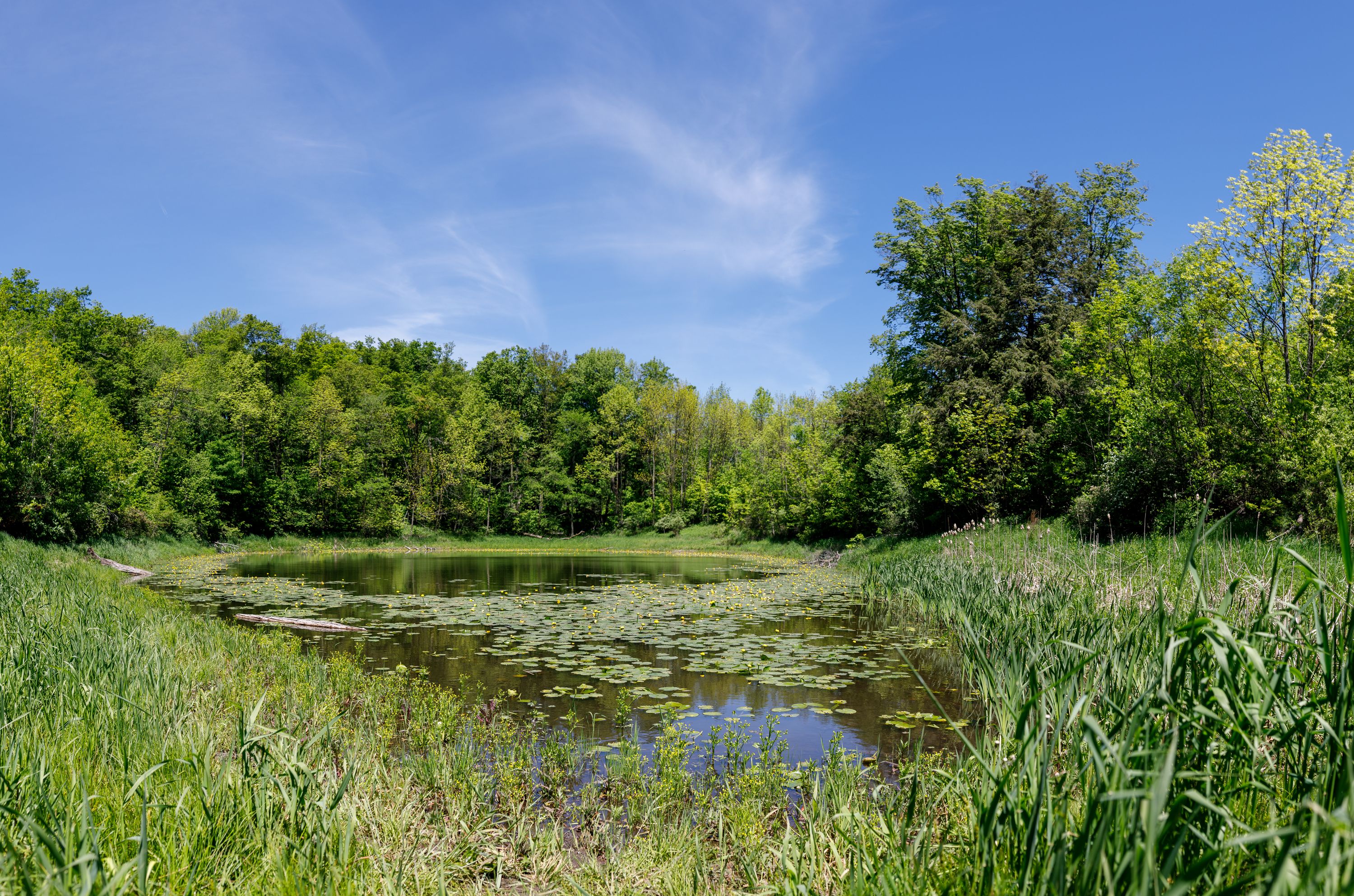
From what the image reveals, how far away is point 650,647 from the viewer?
10234 mm

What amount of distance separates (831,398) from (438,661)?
4138cm

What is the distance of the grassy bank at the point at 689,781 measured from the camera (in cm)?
174

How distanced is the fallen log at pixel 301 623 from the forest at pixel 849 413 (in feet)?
37.6

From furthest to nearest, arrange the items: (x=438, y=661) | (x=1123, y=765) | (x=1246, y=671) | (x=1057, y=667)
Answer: (x=438, y=661) < (x=1057, y=667) < (x=1246, y=671) < (x=1123, y=765)

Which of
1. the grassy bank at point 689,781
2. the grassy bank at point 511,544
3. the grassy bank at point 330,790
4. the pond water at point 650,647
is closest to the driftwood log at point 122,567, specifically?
the pond water at point 650,647

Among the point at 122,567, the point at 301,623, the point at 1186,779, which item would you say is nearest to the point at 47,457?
the point at 122,567

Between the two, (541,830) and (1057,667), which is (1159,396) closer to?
(1057,667)

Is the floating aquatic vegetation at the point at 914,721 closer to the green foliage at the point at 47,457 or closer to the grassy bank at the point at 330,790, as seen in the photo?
the grassy bank at the point at 330,790

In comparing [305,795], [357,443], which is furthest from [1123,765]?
[357,443]

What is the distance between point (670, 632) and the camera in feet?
37.2

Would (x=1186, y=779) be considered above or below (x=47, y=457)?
below

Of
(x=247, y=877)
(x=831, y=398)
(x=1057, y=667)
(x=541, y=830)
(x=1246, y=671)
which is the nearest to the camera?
(x=1246, y=671)

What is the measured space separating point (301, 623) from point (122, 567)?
1618 centimetres

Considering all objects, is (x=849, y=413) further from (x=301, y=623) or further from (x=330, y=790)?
(x=330, y=790)
